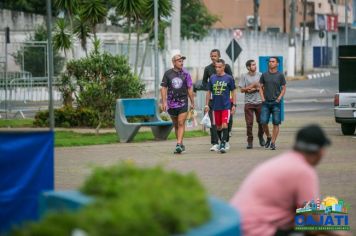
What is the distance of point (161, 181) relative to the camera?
6406 millimetres

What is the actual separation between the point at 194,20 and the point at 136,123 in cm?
4093

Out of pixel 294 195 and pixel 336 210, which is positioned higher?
pixel 294 195

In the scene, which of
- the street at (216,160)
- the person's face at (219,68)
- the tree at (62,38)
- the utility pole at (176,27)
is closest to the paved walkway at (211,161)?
the street at (216,160)

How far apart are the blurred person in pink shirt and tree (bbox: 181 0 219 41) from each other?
5266cm

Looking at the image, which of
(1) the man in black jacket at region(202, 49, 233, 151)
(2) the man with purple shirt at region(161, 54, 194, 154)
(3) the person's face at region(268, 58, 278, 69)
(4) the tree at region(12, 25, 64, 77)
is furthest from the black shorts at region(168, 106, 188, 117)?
(4) the tree at region(12, 25, 64, 77)

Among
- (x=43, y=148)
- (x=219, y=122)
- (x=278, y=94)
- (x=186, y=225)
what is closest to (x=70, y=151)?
(x=219, y=122)

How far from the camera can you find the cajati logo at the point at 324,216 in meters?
11.0

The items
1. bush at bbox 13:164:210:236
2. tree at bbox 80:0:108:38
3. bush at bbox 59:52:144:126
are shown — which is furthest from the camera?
tree at bbox 80:0:108:38

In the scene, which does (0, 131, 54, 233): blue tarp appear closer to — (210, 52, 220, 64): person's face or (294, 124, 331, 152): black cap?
(294, 124, 331, 152): black cap

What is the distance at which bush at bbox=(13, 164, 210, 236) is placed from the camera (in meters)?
5.62

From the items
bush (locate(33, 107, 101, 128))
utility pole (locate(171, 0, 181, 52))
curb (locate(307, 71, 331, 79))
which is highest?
utility pole (locate(171, 0, 181, 52))

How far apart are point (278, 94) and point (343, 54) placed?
230 inches

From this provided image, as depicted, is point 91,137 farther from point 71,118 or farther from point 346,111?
point 346,111

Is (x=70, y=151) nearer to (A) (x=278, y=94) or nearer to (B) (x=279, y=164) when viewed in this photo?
(A) (x=278, y=94)
